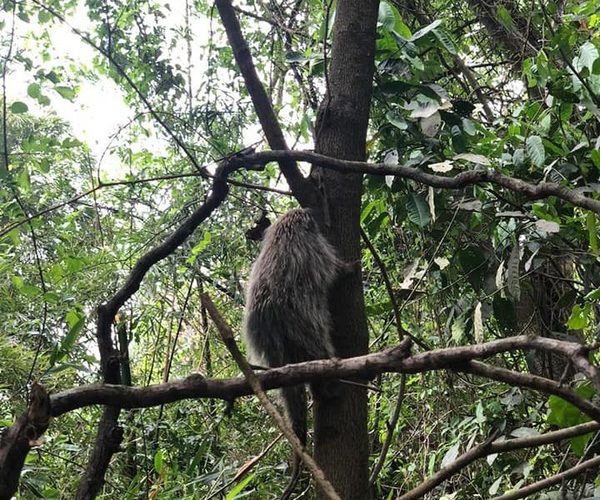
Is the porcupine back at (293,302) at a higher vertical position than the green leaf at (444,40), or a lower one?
lower

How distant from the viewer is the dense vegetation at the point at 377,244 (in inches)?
71.8

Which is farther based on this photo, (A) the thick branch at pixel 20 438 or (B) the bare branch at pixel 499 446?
(B) the bare branch at pixel 499 446

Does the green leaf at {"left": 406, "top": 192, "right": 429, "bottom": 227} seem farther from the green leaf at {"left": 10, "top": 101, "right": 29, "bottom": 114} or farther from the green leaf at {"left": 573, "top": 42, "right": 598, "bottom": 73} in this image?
the green leaf at {"left": 10, "top": 101, "right": 29, "bottom": 114}

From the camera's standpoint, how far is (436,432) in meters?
3.16

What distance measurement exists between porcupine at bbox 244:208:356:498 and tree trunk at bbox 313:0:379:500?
0.30 ft

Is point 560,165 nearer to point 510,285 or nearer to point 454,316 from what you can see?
point 510,285

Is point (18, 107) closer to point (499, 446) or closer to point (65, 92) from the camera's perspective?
point (65, 92)

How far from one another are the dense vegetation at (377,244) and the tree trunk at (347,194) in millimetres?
24

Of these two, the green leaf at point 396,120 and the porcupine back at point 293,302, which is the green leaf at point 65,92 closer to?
the porcupine back at point 293,302

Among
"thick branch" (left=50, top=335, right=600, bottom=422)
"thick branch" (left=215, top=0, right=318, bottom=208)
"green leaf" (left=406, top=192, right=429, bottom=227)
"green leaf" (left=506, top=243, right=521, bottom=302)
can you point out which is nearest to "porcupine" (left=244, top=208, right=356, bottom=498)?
"thick branch" (left=215, top=0, right=318, bottom=208)

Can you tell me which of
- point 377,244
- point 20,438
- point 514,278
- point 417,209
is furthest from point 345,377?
point 377,244

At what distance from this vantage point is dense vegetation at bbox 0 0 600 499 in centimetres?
182

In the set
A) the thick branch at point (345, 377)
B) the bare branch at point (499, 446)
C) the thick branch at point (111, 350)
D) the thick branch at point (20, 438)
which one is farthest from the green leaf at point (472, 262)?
the thick branch at point (20, 438)

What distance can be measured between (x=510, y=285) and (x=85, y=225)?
134 inches
